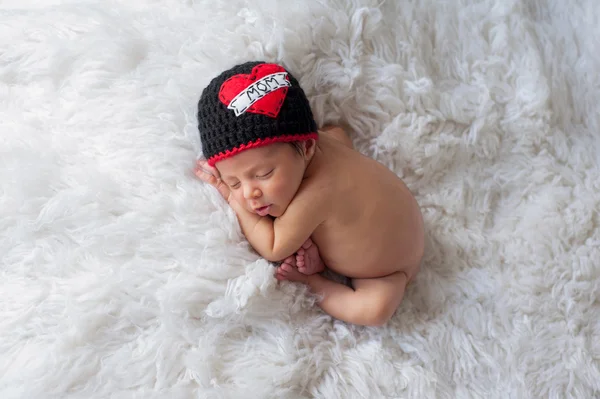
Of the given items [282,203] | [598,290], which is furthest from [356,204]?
[598,290]

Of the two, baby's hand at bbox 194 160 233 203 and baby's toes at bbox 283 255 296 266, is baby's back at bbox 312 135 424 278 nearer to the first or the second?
baby's toes at bbox 283 255 296 266

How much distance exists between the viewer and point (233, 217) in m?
0.94

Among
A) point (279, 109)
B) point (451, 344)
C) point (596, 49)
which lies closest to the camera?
point (279, 109)

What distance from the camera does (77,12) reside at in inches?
41.4

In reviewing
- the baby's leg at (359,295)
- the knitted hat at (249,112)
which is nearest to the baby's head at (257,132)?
the knitted hat at (249,112)

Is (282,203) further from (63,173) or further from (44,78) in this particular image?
(44,78)

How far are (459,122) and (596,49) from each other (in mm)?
341

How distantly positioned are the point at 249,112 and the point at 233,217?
0.19m

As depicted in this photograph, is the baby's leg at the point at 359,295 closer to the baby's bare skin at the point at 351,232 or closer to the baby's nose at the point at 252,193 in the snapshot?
the baby's bare skin at the point at 351,232

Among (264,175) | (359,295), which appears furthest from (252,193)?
(359,295)

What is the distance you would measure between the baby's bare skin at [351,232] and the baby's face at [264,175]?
32 millimetres

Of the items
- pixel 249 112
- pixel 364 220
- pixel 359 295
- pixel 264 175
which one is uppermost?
pixel 249 112

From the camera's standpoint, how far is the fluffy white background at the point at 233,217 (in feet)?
2.86

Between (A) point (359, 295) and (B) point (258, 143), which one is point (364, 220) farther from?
(B) point (258, 143)
